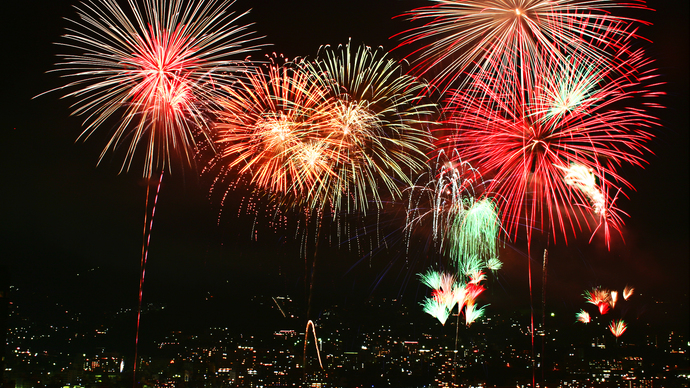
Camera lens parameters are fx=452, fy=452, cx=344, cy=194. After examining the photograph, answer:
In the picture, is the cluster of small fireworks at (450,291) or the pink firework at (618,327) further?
the pink firework at (618,327)

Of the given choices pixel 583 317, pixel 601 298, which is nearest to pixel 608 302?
pixel 601 298

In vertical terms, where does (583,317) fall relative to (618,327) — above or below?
above

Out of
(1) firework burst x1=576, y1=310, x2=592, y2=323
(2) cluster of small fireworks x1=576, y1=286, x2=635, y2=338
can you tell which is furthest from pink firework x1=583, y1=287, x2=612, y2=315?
(1) firework burst x1=576, y1=310, x2=592, y2=323

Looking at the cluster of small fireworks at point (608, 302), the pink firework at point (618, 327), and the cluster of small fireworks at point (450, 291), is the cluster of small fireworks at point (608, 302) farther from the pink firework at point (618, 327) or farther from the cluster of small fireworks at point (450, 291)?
the cluster of small fireworks at point (450, 291)

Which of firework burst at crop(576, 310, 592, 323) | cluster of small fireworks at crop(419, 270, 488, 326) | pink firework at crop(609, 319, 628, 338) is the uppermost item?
firework burst at crop(576, 310, 592, 323)

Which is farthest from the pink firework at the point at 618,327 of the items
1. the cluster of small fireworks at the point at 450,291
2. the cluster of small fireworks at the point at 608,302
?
Answer: the cluster of small fireworks at the point at 450,291

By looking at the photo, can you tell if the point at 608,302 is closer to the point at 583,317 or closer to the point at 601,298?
the point at 601,298

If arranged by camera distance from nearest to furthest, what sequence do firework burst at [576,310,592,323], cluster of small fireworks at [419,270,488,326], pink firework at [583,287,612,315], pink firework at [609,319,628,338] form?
cluster of small fireworks at [419,270,488,326] → pink firework at [583,287,612,315] → pink firework at [609,319,628,338] → firework burst at [576,310,592,323]

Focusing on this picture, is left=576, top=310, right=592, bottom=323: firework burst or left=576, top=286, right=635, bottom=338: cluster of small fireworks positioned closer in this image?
left=576, top=286, right=635, bottom=338: cluster of small fireworks

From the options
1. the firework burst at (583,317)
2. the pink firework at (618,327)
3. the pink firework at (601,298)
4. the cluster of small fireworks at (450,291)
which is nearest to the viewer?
the cluster of small fireworks at (450,291)

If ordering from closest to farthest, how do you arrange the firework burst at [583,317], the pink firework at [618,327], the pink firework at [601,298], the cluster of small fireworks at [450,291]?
the cluster of small fireworks at [450,291], the pink firework at [601,298], the pink firework at [618,327], the firework burst at [583,317]

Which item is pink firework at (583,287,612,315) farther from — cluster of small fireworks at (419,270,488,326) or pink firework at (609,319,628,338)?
cluster of small fireworks at (419,270,488,326)

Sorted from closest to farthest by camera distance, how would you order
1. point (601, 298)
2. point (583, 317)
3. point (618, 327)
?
point (601, 298)
point (618, 327)
point (583, 317)
